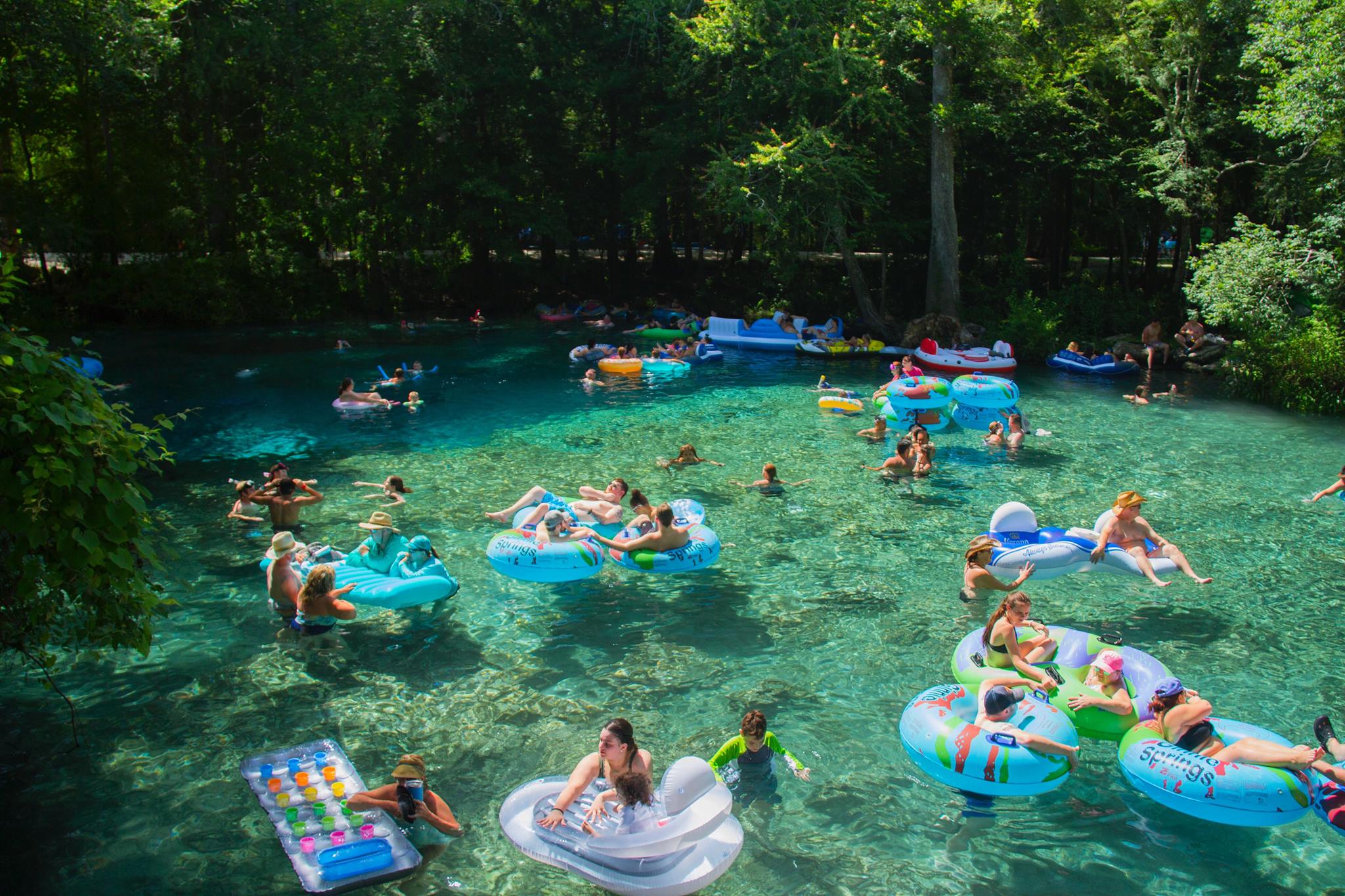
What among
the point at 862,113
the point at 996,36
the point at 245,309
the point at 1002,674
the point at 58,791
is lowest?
the point at 58,791

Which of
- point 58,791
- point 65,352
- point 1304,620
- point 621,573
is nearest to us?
point 65,352

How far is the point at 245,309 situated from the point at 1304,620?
27848mm

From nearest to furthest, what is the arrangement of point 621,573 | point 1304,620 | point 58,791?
point 58,791 < point 1304,620 < point 621,573

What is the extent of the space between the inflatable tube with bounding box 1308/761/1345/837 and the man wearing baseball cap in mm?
1415

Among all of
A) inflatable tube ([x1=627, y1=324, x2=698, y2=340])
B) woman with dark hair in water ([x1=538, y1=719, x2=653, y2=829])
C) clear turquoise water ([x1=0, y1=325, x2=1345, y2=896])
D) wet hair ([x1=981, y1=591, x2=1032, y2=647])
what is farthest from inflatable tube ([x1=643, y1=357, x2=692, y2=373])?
woman with dark hair in water ([x1=538, y1=719, x2=653, y2=829])

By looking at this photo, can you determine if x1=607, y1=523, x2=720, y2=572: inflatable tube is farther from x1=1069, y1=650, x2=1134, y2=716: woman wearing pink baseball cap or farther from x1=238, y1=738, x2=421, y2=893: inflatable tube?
x1=1069, y1=650, x2=1134, y2=716: woman wearing pink baseball cap

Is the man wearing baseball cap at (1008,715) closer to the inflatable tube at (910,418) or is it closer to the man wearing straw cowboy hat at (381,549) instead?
the man wearing straw cowboy hat at (381,549)

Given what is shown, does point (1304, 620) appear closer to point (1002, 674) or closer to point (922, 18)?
point (1002, 674)

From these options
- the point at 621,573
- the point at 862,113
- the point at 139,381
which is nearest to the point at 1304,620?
the point at 621,573

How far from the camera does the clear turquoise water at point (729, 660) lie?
6.07 m

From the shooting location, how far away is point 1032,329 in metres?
23.4

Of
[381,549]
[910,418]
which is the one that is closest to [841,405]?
[910,418]

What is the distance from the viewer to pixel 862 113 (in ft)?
76.8

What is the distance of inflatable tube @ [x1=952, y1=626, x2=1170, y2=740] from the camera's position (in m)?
6.93
